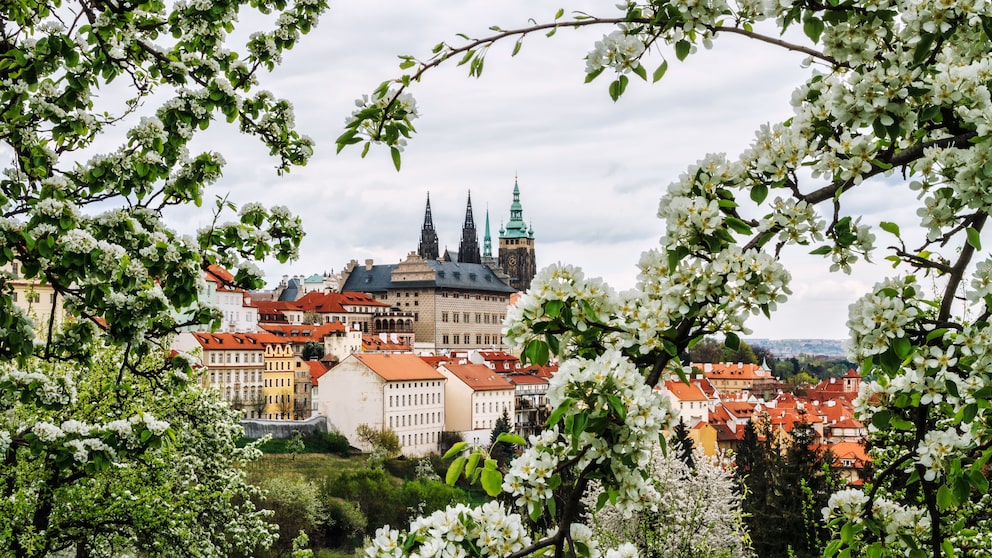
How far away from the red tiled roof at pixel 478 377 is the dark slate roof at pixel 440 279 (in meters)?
38.2

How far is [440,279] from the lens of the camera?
130125 mm

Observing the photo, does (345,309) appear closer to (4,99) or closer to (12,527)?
(12,527)

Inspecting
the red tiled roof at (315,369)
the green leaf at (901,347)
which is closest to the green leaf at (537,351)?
the green leaf at (901,347)

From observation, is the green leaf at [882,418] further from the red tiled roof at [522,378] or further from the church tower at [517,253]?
the church tower at [517,253]

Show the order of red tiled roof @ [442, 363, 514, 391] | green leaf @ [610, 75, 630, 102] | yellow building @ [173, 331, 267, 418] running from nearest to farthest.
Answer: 1. green leaf @ [610, 75, 630, 102]
2. yellow building @ [173, 331, 267, 418]
3. red tiled roof @ [442, 363, 514, 391]

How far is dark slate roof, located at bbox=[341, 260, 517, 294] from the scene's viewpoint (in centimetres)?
13050

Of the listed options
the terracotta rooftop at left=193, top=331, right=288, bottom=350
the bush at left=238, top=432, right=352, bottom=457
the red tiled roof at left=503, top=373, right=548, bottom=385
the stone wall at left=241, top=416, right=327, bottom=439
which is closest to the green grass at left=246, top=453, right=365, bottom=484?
the bush at left=238, top=432, right=352, bottom=457

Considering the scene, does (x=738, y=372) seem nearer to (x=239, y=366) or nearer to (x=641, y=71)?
(x=239, y=366)

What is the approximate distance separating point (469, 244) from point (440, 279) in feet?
107

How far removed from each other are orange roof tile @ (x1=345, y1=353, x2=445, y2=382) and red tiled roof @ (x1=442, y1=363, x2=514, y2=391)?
189 cm

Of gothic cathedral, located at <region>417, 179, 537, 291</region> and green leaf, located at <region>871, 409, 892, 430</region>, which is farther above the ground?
gothic cathedral, located at <region>417, 179, 537, 291</region>

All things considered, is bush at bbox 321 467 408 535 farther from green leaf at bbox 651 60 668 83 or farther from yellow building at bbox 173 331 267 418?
green leaf at bbox 651 60 668 83

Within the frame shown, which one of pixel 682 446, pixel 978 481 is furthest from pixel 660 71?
pixel 682 446

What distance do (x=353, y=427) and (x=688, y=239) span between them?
79173 millimetres
